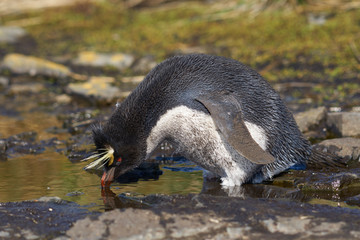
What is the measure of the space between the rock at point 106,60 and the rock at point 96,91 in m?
0.93

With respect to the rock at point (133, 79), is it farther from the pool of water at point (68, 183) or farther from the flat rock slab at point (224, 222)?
the flat rock slab at point (224, 222)

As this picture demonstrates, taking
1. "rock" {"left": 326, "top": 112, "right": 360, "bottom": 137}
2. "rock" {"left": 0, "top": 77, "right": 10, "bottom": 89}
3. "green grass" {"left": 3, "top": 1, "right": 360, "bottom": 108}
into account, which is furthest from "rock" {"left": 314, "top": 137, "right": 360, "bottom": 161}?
"rock" {"left": 0, "top": 77, "right": 10, "bottom": 89}

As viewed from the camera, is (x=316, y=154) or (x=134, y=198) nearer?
(x=134, y=198)

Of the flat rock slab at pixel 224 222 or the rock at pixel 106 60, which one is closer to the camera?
the flat rock slab at pixel 224 222

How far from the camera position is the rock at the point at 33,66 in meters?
8.49

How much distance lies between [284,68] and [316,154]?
333cm

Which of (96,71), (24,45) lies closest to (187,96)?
Result: (96,71)

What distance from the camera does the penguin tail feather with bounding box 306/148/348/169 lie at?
15.5 feet

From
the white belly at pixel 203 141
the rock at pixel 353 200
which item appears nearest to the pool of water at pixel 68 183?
the white belly at pixel 203 141

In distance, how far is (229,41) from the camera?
29.3 ft

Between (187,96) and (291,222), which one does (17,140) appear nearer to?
(187,96)

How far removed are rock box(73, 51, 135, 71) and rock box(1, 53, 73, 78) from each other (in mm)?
360

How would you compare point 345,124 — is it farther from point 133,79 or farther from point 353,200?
point 133,79

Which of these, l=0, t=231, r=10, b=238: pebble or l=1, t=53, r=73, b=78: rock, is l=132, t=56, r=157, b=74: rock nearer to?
l=1, t=53, r=73, b=78: rock
